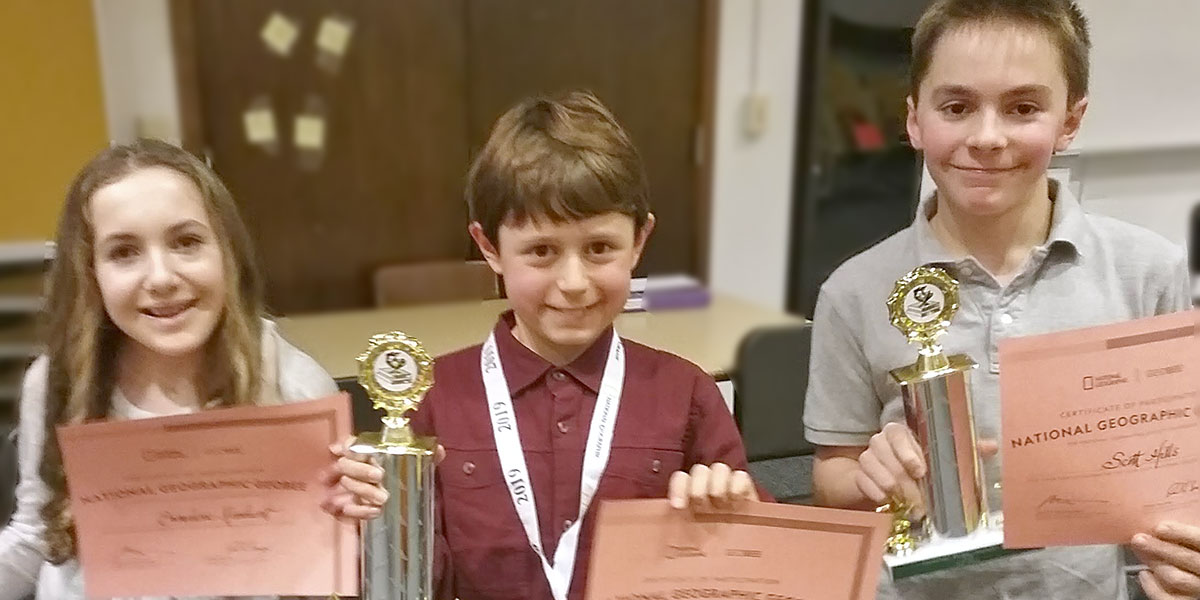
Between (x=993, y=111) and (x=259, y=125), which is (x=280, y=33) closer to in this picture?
(x=259, y=125)

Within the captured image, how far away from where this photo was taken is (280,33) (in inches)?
115

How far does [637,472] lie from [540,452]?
0.09m

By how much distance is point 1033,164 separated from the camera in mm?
845

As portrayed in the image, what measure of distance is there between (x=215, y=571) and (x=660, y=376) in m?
0.41

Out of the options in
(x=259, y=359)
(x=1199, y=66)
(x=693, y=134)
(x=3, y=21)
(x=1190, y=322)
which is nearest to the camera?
(x=1190, y=322)

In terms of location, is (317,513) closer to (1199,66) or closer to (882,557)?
(882,557)

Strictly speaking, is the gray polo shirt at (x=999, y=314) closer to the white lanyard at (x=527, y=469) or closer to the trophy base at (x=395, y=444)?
the white lanyard at (x=527, y=469)

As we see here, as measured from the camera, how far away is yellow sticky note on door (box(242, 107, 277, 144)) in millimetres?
2953

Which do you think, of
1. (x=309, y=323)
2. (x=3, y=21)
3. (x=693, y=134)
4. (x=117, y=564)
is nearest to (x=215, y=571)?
(x=117, y=564)

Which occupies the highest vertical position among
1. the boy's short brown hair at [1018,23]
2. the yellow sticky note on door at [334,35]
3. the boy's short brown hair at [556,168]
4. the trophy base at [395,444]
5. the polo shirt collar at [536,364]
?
the yellow sticky note on door at [334,35]

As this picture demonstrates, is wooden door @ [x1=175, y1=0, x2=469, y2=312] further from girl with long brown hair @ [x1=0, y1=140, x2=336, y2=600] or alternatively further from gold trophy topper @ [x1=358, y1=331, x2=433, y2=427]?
gold trophy topper @ [x1=358, y1=331, x2=433, y2=427]

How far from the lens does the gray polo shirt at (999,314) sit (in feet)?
2.97

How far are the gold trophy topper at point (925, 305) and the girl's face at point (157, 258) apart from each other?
0.58m
